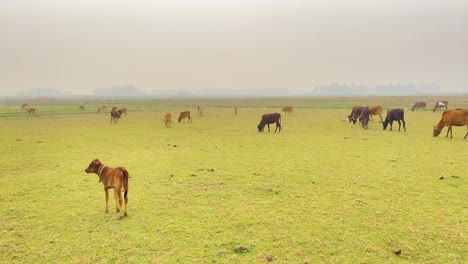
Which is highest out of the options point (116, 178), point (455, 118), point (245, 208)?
point (455, 118)

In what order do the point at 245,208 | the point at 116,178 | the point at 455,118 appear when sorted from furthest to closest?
the point at 455,118
the point at 245,208
the point at 116,178

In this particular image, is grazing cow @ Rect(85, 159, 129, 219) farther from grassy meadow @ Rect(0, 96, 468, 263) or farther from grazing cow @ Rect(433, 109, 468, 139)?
grazing cow @ Rect(433, 109, 468, 139)

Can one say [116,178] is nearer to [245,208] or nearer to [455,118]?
[245,208]

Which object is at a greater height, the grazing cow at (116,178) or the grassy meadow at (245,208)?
the grazing cow at (116,178)

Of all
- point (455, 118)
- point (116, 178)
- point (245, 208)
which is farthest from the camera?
point (455, 118)

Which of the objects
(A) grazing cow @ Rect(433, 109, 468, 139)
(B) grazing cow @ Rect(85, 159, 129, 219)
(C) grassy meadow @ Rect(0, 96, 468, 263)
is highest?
(A) grazing cow @ Rect(433, 109, 468, 139)

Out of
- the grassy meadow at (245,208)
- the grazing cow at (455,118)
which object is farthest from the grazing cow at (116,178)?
the grazing cow at (455,118)

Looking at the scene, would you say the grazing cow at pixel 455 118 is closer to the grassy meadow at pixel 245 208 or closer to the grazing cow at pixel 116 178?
the grassy meadow at pixel 245 208

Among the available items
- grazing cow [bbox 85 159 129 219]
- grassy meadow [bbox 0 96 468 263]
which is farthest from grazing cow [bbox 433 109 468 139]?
grazing cow [bbox 85 159 129 219]

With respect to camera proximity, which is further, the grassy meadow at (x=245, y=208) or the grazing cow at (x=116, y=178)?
the grazing cow at (x=116, y=178)

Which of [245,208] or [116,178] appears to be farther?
[245,208]

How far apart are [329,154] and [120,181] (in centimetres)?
1124

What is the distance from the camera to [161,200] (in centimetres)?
858

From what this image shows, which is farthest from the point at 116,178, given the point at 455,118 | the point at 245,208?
the point at 455,118
